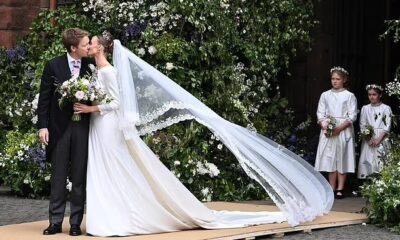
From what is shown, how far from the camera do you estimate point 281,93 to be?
1462 cm

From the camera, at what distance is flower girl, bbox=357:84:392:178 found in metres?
13.0

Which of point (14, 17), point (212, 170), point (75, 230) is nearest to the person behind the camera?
point (75, 230)

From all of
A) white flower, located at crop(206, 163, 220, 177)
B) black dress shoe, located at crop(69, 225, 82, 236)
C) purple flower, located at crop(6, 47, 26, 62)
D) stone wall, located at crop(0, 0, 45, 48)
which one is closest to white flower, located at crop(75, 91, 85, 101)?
black dress shoe, located at crop(69, 225, 82, 236)

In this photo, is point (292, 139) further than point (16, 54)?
No

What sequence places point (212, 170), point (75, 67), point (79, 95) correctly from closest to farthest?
point (79, 95) → point (75, 67) → point (212, 170)

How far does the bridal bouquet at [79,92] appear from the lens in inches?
348

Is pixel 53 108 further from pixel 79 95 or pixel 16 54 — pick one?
pixel 16 54

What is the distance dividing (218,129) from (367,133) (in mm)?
3934

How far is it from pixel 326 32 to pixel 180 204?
6858 millimetres

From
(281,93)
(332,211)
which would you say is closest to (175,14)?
(281,93)

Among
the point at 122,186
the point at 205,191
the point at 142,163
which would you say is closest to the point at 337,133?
the point at 205,191

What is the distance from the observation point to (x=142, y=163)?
9.09 metres

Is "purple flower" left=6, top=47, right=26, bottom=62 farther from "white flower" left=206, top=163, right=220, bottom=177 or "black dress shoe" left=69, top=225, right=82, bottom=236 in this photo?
"black dress shoe" left=69, top=225, right=82, bottom=236

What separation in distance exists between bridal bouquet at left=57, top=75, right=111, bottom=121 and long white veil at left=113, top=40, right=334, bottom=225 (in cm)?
25
